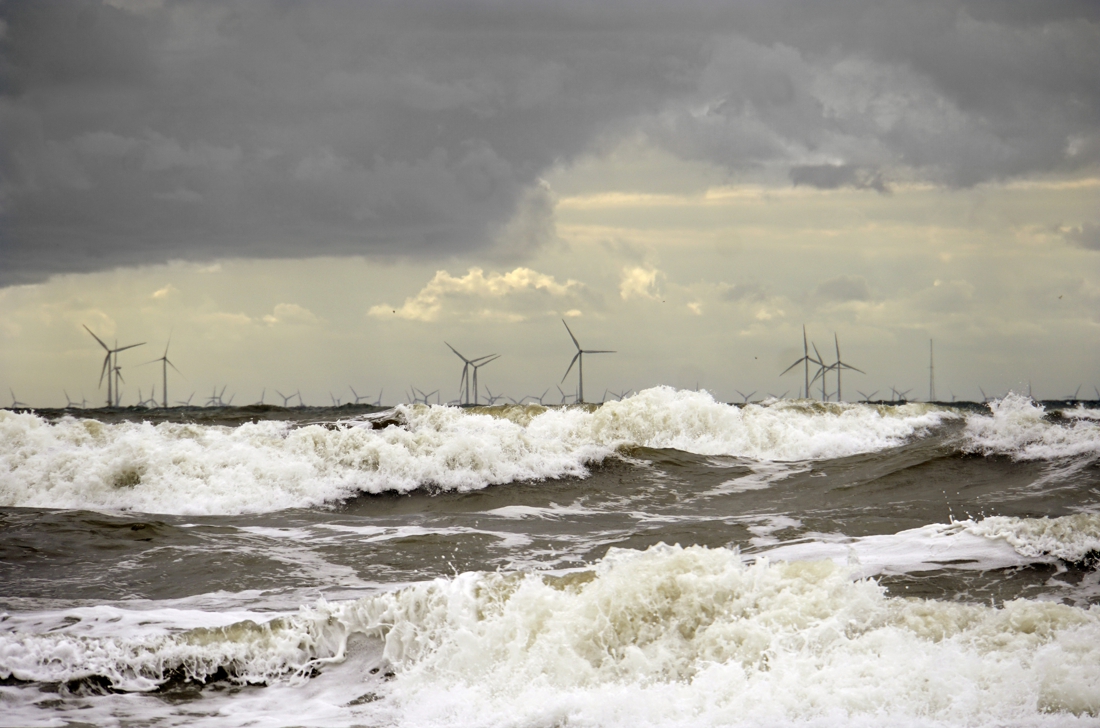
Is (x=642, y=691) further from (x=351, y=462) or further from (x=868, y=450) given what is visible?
(x=868, y=450)

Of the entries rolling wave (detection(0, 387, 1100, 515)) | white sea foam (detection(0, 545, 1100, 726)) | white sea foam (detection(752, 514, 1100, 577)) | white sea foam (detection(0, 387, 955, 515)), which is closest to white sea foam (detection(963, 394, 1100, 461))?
rolling wave (detection(0, 387, 1100, 515))

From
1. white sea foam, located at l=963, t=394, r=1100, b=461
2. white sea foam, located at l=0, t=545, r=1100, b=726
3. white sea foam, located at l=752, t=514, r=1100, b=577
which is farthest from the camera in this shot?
white sea foam, located at l=963, t=394, r=1100, b=461

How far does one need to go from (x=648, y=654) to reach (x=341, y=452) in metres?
15.5

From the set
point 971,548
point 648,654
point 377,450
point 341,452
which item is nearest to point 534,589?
point 648,654

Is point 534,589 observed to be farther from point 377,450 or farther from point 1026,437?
point 1026,437

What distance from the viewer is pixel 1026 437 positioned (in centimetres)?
2153

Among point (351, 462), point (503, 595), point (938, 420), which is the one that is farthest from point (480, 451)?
point (938, 420)

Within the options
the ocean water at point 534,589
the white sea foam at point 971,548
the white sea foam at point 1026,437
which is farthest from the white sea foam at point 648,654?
the white sea foam at point 1026,437

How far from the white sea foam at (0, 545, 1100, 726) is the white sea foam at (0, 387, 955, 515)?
10.4m

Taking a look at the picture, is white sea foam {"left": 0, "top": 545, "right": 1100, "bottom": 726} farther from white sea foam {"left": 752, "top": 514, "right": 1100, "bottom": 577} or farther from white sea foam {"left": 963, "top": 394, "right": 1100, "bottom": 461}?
white sea foam {"left": 963, "top": 394, "right": 1100, "bottom": 461}

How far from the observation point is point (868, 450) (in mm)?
28203

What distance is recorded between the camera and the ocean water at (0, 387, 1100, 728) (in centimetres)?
687

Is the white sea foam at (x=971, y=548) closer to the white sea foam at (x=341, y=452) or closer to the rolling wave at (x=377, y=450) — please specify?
the rolling wave at (x=377, y=450)

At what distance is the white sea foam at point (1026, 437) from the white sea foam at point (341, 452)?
5164 millimetres
